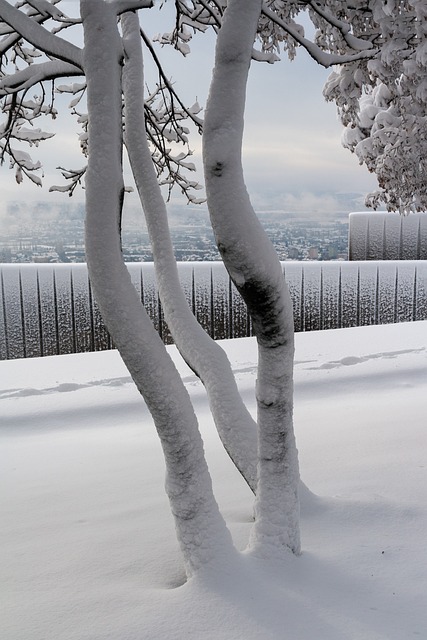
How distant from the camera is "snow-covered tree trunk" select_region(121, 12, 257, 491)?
234 cm

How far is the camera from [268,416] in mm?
1894

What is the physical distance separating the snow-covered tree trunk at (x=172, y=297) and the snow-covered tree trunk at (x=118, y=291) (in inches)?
18.8

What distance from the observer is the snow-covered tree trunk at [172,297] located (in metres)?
2.34

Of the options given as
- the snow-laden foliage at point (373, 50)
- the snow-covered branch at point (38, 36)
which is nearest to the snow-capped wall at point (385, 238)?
the snow-laden foliage at point (373, 50)

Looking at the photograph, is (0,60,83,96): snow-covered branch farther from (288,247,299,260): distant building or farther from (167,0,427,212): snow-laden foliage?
(288,247,299,260): distant building

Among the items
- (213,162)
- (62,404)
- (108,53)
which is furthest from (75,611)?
(62,404)

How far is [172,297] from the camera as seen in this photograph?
2484 millimetres

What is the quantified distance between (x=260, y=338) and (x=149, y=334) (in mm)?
359

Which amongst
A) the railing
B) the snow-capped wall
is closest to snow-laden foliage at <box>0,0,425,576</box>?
the railing

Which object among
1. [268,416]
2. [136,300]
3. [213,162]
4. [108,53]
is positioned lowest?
[268,416]

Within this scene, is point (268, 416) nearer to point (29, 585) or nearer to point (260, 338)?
point (260, 338)

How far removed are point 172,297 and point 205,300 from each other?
7.57m

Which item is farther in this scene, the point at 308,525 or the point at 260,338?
the point at 308,525

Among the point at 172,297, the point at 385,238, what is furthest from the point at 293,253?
the point at 172,297
